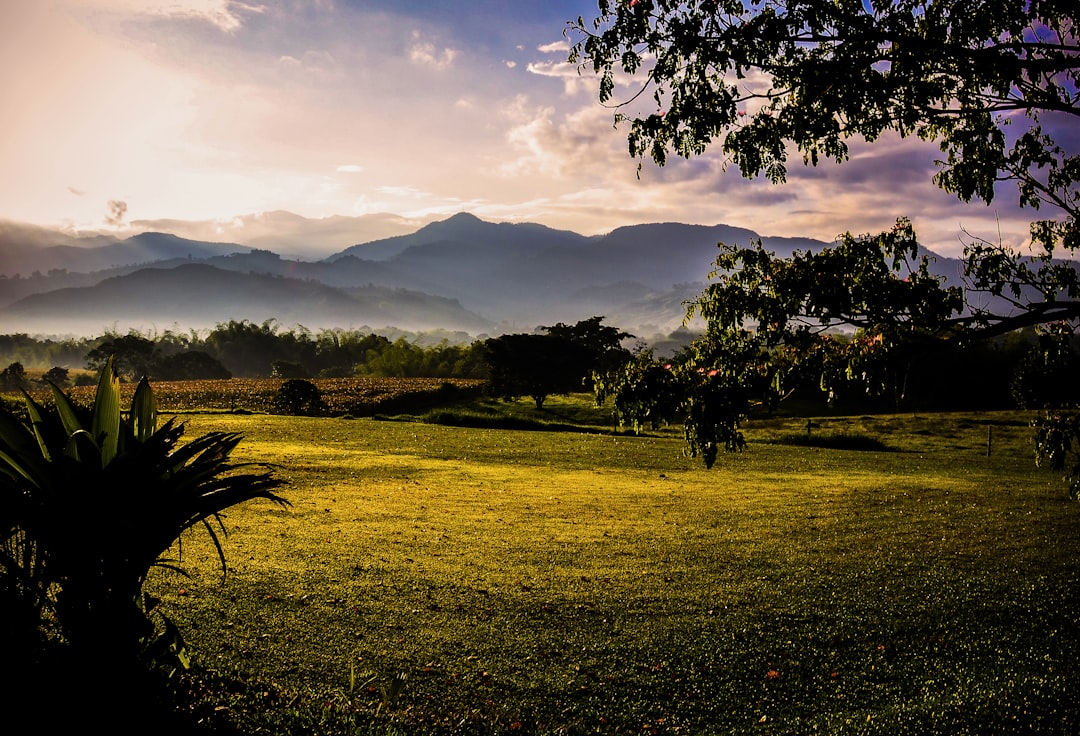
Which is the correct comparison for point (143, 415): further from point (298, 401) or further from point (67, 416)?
point (298, 401)

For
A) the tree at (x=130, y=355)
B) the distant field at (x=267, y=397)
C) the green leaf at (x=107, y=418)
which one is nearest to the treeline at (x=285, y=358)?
the tree at (x=130, y=355)

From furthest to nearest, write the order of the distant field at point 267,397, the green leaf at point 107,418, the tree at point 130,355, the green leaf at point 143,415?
the tree at point 130,355, the distant field at point 267,397, the green leaf at point 143,415, the green leaf at point 107,418

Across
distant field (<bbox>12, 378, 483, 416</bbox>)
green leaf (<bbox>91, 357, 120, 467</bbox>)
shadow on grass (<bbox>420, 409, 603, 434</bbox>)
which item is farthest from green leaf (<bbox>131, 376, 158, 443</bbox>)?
distant field (<bbox>12, 378, 483, 416</bbox>)

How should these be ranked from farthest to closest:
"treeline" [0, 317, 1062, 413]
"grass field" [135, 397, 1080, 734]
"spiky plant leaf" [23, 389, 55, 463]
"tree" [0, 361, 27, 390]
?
"tree" [0, 361, 27, 390] < "treeline" [0, 317, 1062, 413] < "grass field" [135, 397, 1080, 734] < "spiky plant leaf" [23, 389, 55, 463]

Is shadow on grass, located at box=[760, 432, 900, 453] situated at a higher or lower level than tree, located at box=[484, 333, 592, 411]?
lower

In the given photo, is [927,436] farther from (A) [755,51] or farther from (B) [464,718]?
(B) [464,718]

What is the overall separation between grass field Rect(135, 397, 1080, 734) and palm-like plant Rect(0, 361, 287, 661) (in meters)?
1.89

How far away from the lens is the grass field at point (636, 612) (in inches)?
328

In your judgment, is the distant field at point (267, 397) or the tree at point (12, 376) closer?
the distant field at point (267, 397)

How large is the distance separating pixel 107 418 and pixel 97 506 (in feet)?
3.18

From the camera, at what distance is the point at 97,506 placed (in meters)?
5.57

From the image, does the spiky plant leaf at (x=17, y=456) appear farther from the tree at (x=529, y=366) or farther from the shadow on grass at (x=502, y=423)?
the tree at (x=529, y=366)

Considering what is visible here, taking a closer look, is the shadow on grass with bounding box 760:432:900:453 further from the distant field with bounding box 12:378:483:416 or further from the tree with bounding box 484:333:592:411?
the distant field with bounding box 12:378:483:416

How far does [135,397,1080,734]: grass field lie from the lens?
8.32m
